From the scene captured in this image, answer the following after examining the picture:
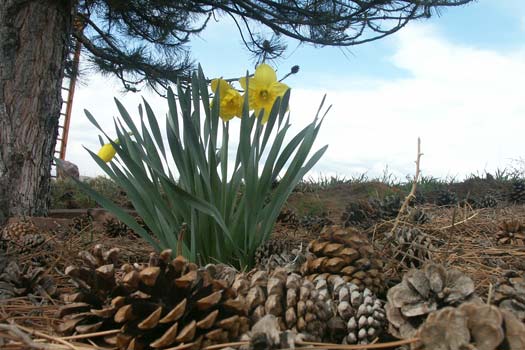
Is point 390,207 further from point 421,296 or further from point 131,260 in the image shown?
point 421,296

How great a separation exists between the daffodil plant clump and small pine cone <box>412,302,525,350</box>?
88 centimetres

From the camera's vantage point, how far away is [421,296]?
3.56 ft

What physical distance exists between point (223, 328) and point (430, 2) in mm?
5754

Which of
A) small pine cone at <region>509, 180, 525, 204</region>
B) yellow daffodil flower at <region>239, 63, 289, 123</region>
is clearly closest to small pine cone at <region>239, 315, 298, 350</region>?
yellow daffodil flower at <region>239, 63, 289, 123</region>

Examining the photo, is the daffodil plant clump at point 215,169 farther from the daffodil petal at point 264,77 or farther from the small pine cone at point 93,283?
the small pine cone at point 93,283

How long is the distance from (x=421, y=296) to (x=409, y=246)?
575mm

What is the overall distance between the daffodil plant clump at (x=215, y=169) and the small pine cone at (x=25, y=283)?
1.11ft

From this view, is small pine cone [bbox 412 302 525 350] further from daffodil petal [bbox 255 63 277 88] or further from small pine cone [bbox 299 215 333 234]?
small pine cone [bbox 299 215 333 234]

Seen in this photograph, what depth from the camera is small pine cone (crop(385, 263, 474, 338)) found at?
1.05m

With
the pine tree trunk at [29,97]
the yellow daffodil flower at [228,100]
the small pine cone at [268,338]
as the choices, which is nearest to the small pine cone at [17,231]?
the yellow daffodil flower at [228,100]

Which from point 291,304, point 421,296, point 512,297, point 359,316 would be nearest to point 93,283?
point 291,304

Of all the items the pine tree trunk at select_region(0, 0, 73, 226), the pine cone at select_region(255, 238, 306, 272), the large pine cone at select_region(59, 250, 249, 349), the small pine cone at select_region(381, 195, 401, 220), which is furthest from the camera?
the pine tree trunk at select_region(0, 0, 73, 226)

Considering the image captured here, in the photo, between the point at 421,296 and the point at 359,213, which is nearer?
the point at 421,296

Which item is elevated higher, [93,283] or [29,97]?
[29,97]
